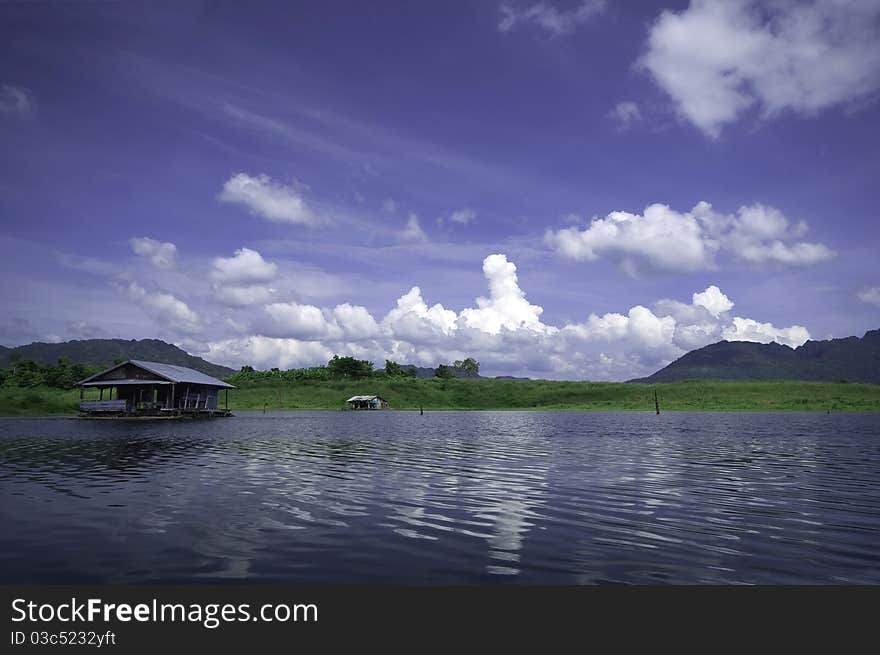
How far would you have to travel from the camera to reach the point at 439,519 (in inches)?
717

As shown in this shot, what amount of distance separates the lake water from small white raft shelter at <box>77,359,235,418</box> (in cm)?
5934

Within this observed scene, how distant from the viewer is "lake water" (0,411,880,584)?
42.0 feet

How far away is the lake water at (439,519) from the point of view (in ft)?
42.0

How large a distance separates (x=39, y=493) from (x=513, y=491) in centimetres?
1807

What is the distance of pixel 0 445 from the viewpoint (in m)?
43.9

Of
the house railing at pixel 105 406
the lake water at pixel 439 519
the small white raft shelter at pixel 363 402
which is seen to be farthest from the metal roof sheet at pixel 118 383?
the small white raft shelter at pixel 363 402

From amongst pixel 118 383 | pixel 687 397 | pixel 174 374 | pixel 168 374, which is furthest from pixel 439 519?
pixel 687 397

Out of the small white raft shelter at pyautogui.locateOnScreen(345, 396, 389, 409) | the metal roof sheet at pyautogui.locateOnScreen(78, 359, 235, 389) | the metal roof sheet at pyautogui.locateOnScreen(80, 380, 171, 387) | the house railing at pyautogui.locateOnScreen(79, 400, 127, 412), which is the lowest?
the small white raft shelter at pyautogui.locateOnScreen(345, 396, 389, 409)

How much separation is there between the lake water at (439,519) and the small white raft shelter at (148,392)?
2336 inches

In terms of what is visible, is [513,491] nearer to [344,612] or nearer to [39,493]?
[344,612]

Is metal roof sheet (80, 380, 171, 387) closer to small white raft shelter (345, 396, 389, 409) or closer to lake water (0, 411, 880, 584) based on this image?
lake water (0, 411, 880, 584)

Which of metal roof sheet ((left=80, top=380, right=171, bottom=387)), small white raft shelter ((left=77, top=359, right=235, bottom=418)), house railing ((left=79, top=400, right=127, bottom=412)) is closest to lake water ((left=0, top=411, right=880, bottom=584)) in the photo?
metal roof sheet ((left=80, top=380, right=171, bottom=387))

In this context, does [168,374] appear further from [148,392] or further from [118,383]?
[148,392]

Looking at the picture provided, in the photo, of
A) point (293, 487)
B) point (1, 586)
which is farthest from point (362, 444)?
point (1, 586)
